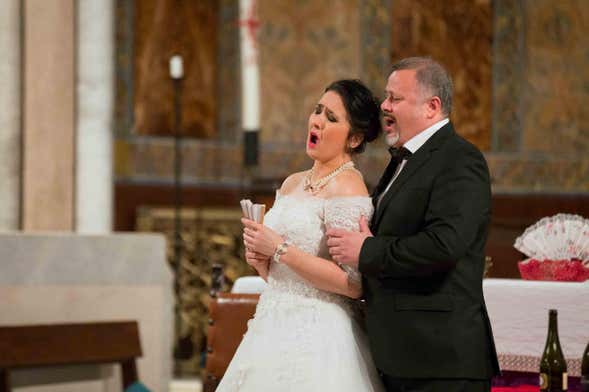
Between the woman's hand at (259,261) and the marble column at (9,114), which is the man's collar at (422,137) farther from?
the marble column at (9,114)

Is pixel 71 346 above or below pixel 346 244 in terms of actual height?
below

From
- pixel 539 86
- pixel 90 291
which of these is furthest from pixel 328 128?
pixel 539 86

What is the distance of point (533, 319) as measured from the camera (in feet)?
12.7

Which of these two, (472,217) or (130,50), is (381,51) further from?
(472,217)

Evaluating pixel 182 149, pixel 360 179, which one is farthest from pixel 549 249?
pixel 182 149

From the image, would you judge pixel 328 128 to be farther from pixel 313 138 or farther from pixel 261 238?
pixel 261 238

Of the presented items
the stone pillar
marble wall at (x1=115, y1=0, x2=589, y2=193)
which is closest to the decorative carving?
marble wall at (x1=115, y1=0, x2=589, y2=193)

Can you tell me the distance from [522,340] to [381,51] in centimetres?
689

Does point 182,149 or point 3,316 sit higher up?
point 182,149

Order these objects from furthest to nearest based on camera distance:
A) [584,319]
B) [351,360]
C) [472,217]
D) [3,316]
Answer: [3,316]
[584,319]
[351,360]
[472,217]

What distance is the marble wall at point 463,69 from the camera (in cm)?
1017

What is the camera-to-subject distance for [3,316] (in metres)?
6.15

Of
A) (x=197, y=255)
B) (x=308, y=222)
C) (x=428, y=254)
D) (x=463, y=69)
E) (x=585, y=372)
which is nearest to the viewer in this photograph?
(x=428, y=254)

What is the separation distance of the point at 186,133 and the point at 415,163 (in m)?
7.15
